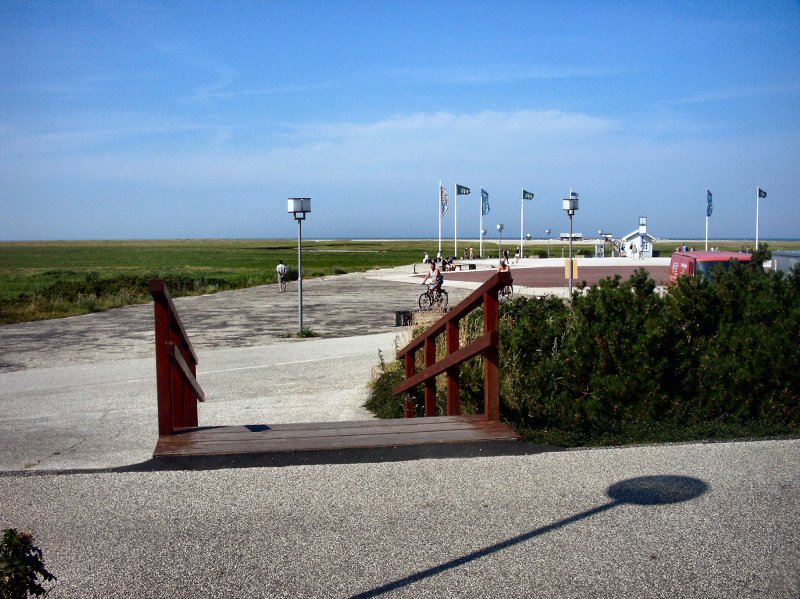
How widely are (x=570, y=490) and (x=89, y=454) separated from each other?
4453 mm

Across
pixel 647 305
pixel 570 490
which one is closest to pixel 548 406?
pixel 647 305

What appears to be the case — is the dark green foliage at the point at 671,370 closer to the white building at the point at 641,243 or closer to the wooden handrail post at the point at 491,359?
the wooden handrail post at the point at 491,359

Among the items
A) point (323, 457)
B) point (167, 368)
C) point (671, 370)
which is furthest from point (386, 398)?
point (167, 368)

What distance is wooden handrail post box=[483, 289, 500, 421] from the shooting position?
6.12 metres

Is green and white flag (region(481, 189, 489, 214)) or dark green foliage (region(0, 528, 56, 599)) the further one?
green and white flag (region(481, 189, 489, 214))

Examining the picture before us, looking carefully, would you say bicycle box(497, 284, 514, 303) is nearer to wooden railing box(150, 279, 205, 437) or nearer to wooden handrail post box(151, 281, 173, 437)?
wooden railing box(150, 279, 205, 437)

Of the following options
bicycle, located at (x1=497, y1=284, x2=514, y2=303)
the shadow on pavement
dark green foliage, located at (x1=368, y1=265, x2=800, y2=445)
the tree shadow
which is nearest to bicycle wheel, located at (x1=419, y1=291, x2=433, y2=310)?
bicycle, located at (x1=497, y1=284, x2=514, y2=303)

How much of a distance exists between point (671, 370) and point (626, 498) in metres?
2.58

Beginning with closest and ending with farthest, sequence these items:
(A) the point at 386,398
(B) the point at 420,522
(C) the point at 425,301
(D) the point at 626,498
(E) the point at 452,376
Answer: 1. (B) the point at 420,522
2. (D) the point at 626,498
3. (E) the point at 452,376
4. (A) the point at 386,398
5. (C) the point at 425,301

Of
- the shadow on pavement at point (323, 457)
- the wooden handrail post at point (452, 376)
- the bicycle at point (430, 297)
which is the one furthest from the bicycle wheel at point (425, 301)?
the shadow on pavement at point (323, 457)

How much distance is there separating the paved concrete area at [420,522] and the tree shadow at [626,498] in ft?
0.04

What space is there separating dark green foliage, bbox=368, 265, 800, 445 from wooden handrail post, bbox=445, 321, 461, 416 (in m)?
0.46

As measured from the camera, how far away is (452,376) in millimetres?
7223

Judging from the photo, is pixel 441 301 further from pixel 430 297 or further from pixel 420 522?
pixel 420 522
